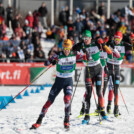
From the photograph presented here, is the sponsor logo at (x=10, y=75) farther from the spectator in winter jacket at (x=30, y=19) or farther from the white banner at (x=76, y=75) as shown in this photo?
the spectator in winter jacket at (x=30, y=19)

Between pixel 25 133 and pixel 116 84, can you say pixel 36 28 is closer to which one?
pixel 116 84

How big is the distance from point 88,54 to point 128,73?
9.13m

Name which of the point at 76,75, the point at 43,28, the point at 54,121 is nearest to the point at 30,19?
the point at 43,28

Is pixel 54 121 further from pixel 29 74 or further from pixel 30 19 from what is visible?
pixel 30 19

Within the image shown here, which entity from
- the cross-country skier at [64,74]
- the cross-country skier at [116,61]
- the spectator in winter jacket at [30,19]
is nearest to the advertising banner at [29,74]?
the spectator in winter jacket at [30,19]

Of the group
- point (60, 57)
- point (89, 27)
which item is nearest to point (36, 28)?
point (89, 27)

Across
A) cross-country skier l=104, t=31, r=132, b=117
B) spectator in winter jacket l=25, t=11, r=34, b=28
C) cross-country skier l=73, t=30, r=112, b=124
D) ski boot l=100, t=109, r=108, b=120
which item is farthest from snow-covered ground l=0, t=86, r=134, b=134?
spectator in winter jacket l=25, t=11, r=34, b=28

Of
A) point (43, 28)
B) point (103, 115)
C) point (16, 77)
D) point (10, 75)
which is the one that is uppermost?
point (43, 28)

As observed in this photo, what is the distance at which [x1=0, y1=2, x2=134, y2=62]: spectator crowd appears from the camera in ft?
57.6

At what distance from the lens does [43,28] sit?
2262 cm

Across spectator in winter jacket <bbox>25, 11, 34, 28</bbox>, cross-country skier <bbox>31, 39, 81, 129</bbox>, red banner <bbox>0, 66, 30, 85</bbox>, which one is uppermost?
spectator in winter jacket <bbox>25, 11, 34, 28</bbox>

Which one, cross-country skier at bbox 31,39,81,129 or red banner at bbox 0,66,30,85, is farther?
red banner at bbox 0,66,30,85

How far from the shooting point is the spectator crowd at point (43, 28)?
57.6 ft

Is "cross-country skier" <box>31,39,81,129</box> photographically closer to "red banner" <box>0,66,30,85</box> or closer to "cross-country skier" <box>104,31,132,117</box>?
"cross-country skier" <box>104,31,132,117</box>
